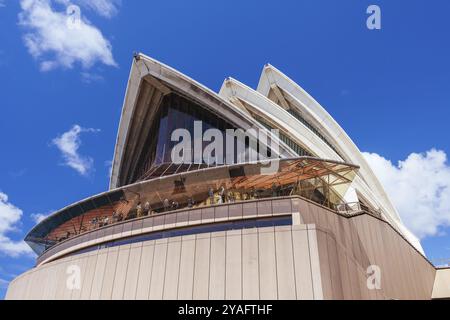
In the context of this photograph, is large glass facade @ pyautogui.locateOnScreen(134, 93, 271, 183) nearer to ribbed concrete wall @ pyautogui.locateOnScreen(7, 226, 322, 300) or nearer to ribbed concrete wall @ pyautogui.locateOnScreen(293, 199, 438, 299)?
ribbed concrete wall @ pyautogui.locateOnScreen(293, 199, 438, 299)

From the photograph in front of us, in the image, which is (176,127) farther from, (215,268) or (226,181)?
(215,268)

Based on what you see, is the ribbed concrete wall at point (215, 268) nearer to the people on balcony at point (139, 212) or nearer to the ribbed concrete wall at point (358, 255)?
the ribbed concrete wall at point (358, 255)

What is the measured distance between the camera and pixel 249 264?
10.8 metres

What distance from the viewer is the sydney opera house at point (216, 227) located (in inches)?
426

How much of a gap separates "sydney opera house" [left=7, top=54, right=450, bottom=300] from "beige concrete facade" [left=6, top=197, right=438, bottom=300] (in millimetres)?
38

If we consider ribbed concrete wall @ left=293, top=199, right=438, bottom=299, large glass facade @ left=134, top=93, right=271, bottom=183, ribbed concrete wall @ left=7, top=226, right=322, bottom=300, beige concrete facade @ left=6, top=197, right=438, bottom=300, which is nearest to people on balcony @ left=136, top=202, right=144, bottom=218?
beige concrete facade @ left=6, top=197, right=438, bottom=300

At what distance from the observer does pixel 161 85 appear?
2498 cm

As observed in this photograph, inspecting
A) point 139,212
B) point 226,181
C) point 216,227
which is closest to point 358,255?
point 216,227

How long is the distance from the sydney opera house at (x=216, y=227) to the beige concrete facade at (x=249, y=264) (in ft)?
0.12

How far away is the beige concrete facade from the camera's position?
10.4 meters

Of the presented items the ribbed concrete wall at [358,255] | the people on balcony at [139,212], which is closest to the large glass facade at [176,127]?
the people on balcony at [139,212]

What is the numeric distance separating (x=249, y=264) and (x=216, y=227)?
8.33ft
